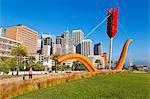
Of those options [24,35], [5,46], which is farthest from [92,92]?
[24,35]

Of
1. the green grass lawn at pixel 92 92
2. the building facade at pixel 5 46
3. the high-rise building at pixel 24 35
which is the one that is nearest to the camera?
the green grass lawn at pixel 92 92

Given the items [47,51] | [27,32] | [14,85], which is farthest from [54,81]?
[47,51]

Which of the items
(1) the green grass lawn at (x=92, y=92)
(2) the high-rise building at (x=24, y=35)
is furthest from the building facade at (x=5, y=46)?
(1) the green grass lawn at (x=92, y=92)

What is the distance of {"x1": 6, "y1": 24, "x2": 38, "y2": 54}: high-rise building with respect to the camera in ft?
437

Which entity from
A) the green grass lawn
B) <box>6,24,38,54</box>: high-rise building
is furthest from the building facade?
the green grass lawn

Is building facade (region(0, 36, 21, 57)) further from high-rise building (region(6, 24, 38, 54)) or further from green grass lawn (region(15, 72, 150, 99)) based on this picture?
green grass lawn (region(15, 72, 150, 99))

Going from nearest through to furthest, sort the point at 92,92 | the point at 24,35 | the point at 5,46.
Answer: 1. the point at 92,92
2. the point at 5,46
3. the point at 24,35

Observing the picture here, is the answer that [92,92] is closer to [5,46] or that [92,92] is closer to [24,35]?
[5,46]

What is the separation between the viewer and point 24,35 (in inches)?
5482

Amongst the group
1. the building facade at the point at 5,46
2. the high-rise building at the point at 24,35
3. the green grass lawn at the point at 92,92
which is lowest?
the green grass lawn at the point at 92,92

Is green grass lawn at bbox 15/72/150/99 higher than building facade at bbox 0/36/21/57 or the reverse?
the reverse

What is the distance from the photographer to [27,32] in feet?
474

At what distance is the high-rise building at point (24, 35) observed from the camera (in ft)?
437

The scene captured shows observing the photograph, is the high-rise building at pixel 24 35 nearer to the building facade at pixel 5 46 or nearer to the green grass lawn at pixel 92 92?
the building facade at pixel 5 46
